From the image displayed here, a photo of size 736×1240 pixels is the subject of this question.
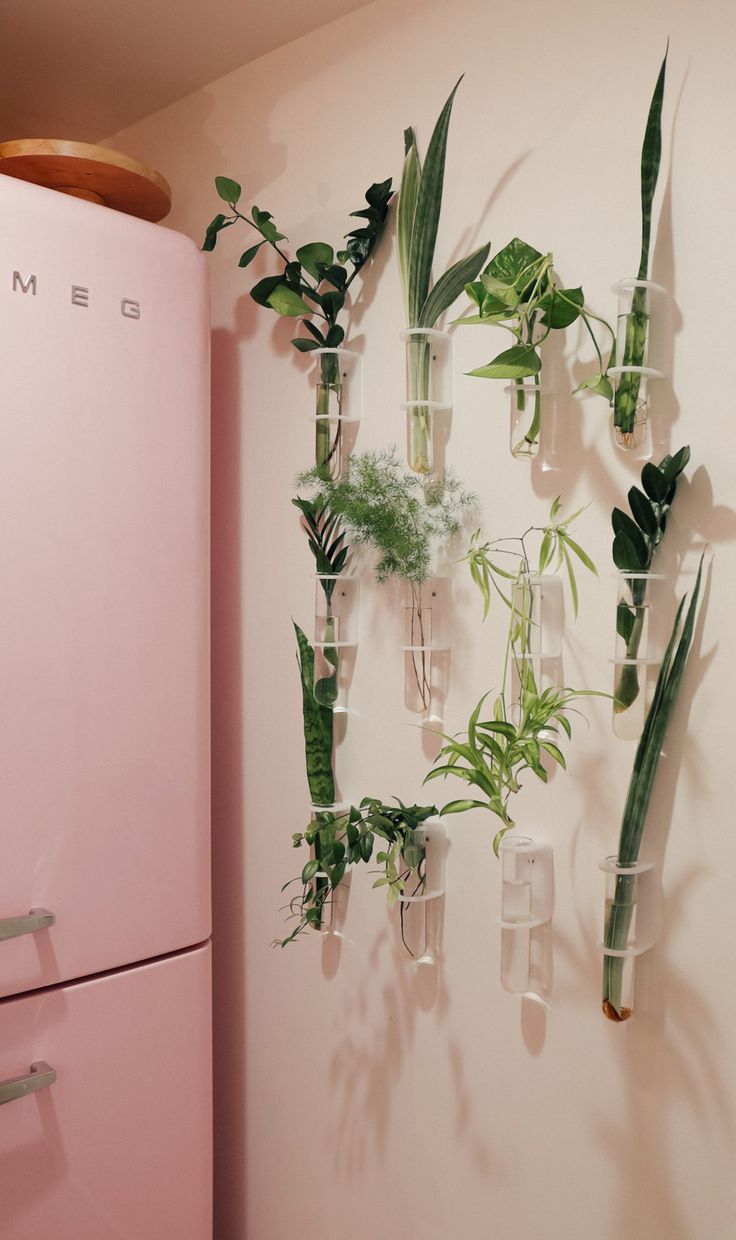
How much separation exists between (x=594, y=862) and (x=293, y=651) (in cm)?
65

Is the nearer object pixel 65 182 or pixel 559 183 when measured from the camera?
pixel 559 183

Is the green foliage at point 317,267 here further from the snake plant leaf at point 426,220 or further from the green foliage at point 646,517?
the green foliage at point 646,517

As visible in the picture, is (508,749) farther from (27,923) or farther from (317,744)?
(27,923)

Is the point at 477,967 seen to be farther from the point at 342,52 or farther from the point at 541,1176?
the point at 342,52

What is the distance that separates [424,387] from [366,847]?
0.70m

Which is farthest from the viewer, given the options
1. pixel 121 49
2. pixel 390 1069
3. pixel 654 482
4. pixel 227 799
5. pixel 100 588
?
pixel 227 799

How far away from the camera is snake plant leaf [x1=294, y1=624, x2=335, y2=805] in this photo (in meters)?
1.67

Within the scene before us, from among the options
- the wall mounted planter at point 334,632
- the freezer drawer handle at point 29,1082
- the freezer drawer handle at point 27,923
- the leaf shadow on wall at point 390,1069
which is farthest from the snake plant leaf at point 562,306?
the freezer drawer handle at point 29,1082

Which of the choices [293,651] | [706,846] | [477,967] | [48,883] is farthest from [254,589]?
[706,846]

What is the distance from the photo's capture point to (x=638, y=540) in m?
1.30

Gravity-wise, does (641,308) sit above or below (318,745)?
above

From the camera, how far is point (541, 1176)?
1.44 m

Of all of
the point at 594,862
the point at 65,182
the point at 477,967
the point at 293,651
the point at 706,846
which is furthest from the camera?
the point at 293,651

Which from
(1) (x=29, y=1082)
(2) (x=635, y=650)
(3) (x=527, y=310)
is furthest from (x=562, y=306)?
(1) (x=29, y=1082)
